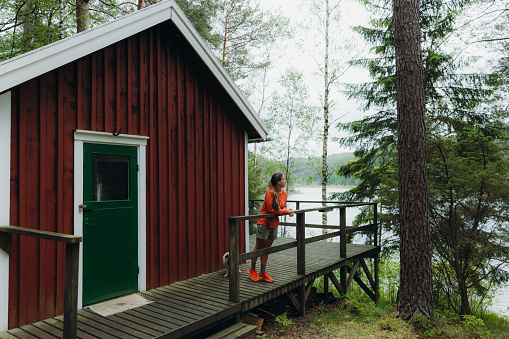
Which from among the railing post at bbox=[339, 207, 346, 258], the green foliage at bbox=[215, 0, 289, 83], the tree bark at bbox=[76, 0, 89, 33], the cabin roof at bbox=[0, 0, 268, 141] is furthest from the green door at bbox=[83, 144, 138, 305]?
the green foliage at bbox=[215, 0, 289, 83]

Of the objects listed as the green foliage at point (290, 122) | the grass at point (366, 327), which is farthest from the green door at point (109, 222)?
the green foliage at point (290, 122)

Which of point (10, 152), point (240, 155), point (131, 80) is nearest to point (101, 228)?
point (10, 152)

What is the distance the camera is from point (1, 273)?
136 inches

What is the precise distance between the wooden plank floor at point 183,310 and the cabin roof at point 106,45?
2526 mm

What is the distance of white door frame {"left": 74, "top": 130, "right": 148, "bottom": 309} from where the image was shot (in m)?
4.12

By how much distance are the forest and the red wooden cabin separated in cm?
307

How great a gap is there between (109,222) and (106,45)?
2277mm

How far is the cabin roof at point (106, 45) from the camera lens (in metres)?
3.36

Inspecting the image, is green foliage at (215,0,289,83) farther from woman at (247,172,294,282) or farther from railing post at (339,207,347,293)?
woman at (247,172,294,282)

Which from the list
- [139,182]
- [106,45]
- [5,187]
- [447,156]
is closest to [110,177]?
[139,182]

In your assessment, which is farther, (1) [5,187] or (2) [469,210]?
(2) [469,210]

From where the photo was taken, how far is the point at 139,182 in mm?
4832

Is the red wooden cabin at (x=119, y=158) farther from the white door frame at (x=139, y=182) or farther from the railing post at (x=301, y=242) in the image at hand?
the railing post at (x=301, y=242)

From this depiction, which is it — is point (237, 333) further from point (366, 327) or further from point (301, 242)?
point (366, 327)
